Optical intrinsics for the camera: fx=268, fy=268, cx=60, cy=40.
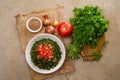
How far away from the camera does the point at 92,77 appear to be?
191 centimetres

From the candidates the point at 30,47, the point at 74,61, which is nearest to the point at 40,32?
the point at 30,47

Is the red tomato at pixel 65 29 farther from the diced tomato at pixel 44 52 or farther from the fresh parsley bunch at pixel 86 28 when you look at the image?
the diced tomato at pixel 44 52

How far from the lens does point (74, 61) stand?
1.92 meters

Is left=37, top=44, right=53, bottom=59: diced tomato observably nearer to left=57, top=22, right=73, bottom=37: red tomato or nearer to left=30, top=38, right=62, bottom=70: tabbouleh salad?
left=30, top=38, right=62, bottom=70: tabbouleh salad

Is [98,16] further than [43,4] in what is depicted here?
No

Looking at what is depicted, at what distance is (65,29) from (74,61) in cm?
24

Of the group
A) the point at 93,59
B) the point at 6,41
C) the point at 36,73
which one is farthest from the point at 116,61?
the point at 6,41

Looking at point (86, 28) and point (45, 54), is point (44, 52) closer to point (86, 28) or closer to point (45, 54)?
point (45, 54)

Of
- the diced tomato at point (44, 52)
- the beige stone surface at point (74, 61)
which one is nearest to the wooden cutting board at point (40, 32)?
the beige stone surface at point (74, 61)

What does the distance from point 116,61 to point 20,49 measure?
0.70m

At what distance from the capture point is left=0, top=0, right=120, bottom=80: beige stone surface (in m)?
1.91

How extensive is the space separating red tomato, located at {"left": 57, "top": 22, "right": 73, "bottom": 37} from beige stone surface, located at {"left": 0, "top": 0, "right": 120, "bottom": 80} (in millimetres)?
92

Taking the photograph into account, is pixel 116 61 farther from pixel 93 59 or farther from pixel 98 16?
pixel 98 16

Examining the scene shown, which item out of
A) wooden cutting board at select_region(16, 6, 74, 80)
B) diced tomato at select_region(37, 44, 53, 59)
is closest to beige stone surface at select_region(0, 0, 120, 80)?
wooden cutting board at select_region(16, 6, 74, 80)
